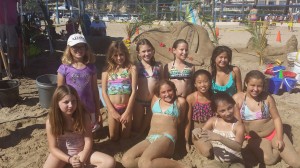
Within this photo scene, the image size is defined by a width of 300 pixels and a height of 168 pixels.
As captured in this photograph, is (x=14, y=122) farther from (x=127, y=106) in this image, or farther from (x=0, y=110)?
(x=127, y=106)

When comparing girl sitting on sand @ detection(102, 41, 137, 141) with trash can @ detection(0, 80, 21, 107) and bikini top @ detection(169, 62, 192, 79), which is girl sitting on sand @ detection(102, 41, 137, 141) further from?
trash can @ detection(0, 80, 21, 107)

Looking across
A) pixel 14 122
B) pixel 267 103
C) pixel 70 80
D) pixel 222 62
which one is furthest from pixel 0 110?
pixel 267 103

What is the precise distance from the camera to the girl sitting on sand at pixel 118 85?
10.3 ft

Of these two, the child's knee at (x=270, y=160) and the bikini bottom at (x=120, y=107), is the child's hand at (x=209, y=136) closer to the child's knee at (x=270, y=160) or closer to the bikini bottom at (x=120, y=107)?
the child's knee at (x=270, y=160)

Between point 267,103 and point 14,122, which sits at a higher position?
point 267,103

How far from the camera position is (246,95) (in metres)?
3.05

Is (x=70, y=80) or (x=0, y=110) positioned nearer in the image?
(x=70, y=80)

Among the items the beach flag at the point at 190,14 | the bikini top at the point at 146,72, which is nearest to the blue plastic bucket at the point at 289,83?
the bikini top at the point at 146,72

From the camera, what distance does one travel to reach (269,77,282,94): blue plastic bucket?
4969mm

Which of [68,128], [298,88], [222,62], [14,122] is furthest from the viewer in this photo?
[298,88]

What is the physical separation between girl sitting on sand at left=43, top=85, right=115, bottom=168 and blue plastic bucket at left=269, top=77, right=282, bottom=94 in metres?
3.47

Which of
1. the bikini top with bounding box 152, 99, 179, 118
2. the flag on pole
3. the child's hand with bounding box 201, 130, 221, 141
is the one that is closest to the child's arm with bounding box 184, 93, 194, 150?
the bikini top with bounding box 152, 99, 179, 118

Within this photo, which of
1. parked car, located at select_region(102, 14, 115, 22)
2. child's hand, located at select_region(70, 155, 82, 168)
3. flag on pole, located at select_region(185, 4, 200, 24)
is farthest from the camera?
parked car, located at select_region(102, 14, 115, 22)

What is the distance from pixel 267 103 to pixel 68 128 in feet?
6.36
